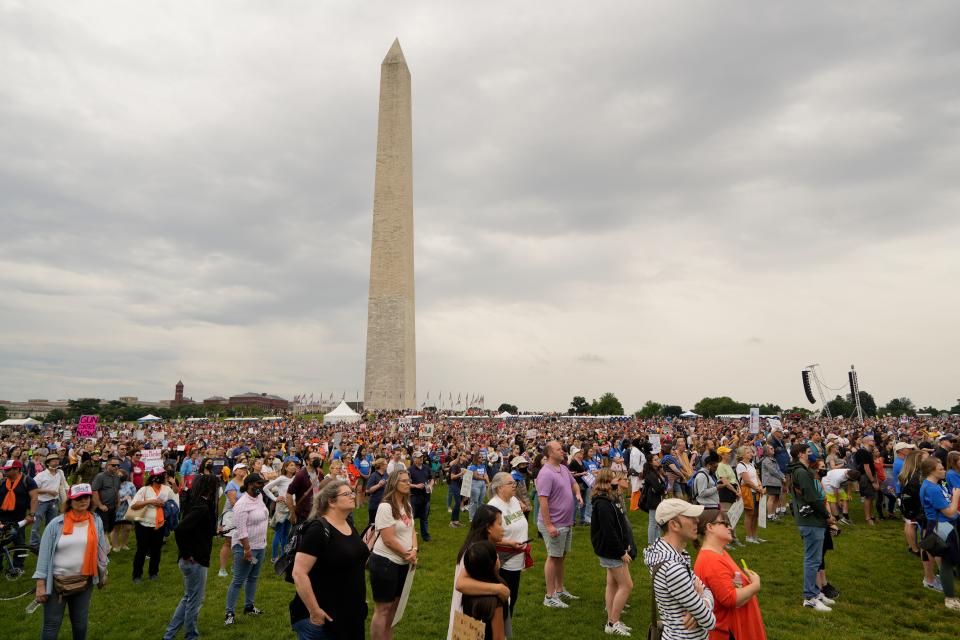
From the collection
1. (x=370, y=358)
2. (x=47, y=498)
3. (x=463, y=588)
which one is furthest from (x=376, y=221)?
(x=463, y=588)

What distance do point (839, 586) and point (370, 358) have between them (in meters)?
44.0

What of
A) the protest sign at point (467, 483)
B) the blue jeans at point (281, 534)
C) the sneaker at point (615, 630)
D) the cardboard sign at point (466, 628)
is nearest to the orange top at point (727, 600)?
the cardboard sign at point (466, 628)

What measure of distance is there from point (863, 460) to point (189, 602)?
40.4 ft

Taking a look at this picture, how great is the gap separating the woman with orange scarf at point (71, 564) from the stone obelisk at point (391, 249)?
143 feet

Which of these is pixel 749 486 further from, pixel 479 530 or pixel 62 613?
pixel 62 613

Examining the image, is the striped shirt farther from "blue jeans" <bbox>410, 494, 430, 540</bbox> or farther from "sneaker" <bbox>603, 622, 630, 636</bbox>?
"blue jeans" <bbox>410, 494, 430, 540</bbox>

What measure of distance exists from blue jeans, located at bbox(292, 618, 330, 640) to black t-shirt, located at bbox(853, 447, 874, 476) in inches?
475

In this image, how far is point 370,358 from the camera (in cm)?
4959

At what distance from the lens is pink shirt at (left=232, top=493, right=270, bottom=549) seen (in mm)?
6453

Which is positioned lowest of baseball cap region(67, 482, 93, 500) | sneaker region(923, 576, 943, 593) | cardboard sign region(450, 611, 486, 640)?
sneaker region(923, 576, 943, 593)

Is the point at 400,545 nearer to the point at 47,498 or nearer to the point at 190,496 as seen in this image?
the point at 190,496

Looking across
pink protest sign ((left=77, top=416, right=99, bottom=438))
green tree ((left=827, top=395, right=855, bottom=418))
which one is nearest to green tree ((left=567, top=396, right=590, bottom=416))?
green tree ((left=827, top=395, right=855, bottom=418))

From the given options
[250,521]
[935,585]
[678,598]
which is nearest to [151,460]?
[250,521]

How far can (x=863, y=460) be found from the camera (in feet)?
39.8
